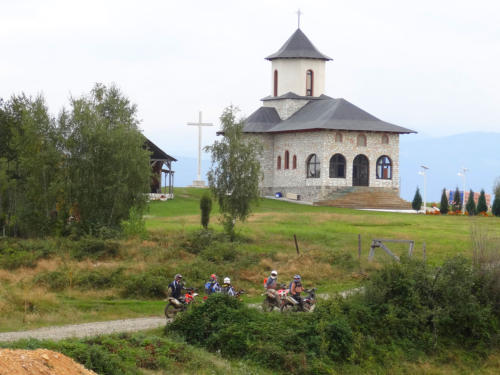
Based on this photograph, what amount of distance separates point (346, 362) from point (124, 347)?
661cm

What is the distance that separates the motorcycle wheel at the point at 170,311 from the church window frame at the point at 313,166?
Result: 4446 cm

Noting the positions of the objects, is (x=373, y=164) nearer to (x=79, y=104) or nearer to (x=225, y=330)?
(x=79, y=104)

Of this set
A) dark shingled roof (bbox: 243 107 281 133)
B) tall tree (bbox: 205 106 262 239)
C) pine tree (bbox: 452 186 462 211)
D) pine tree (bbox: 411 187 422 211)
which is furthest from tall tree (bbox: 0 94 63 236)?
pine tree (bbox: 452 186 462 211)

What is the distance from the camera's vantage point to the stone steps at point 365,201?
216 feet

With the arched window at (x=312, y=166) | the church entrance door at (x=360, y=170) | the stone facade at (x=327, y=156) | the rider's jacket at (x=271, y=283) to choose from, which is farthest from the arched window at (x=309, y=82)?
the rider's jacket at (x=271, y=283)

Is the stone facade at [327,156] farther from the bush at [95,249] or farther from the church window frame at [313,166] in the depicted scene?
the bush at [95,249]

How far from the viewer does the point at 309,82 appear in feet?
244

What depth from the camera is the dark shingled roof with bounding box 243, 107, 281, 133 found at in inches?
2837

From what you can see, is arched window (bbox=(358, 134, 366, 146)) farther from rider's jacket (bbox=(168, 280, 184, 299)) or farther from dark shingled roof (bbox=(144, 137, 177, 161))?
rider's jacket (bbox=(168, 280, 184, 299))

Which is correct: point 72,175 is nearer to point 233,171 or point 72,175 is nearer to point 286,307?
point 233,171

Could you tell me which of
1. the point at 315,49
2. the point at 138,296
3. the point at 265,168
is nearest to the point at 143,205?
the point at 138,296

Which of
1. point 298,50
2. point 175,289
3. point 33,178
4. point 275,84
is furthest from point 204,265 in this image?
point 275,84

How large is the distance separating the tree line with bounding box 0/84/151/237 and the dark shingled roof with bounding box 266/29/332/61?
3074 cm

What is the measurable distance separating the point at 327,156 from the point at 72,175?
28.0 meters
